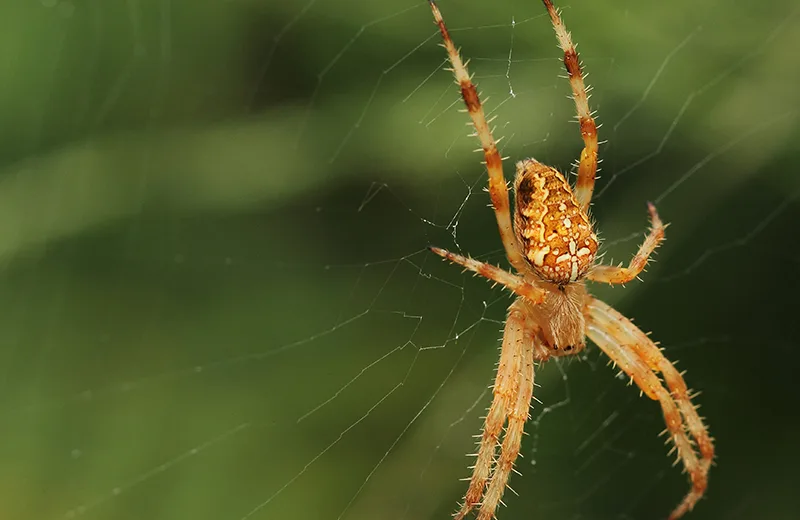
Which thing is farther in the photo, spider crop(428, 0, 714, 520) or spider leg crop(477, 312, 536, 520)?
spider leg crop(477, 312, 536, 520)

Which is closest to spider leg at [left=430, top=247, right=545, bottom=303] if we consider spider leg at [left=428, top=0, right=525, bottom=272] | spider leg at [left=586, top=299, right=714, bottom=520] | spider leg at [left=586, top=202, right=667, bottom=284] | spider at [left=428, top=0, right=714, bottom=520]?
spider at [left=428, top=0, right=714, bottom=520]

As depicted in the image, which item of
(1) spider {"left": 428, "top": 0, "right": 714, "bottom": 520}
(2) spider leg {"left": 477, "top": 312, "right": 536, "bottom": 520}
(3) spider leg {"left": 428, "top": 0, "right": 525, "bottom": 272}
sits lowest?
(2) spider leg {"left": 477, "top": 312, "right": 536, "bottom": 520}

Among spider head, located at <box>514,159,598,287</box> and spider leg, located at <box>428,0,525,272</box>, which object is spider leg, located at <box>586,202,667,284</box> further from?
spider leg, located at <box>428,0,525,272</box>

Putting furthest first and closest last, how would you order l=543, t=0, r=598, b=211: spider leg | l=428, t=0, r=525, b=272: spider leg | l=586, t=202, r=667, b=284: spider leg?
l=586, t=202, r=667, b=284: spider leg → l=543, t=0, r=598, b=211: spider leg → l=428, t=0, r=525, b=272: spider leg

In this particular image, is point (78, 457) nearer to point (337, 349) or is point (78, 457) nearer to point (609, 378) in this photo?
point (337, 349)

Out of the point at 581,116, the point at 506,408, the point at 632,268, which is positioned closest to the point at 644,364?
the point at 632,268

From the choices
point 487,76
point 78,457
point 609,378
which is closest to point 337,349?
point 78,457

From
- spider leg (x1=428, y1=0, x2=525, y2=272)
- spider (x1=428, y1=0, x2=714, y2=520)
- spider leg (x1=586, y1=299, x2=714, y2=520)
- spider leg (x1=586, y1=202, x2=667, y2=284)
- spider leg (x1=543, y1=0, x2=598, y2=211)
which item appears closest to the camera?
spider leg (x1=428, y1=0, x2=525, y2=272)
